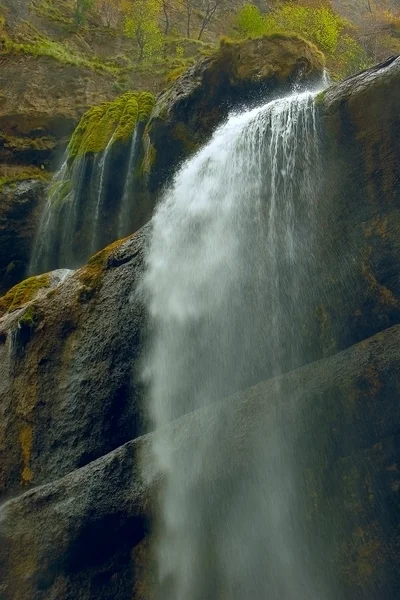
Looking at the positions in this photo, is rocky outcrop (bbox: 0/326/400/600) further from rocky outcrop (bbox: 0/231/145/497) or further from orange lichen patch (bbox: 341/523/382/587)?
rocky outcrop (bbox: 0/231/145/497)

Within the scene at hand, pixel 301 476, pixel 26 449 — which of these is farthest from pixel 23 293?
pixel 301 476

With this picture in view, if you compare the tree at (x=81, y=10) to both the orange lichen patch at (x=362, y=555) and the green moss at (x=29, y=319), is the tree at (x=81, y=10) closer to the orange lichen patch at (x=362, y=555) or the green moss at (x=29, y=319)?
the green moss at (x=29, y=319)

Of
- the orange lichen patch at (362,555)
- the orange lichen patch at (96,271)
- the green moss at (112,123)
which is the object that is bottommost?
the orange lichen patch at (362,555)

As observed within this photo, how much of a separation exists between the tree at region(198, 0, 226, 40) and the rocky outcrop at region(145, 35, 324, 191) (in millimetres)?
22081

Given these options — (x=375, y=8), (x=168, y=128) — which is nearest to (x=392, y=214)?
(x=168, y=128)

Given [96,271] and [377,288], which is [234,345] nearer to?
[377,288]

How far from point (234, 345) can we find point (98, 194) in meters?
8.18

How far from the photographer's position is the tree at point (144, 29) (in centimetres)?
3106

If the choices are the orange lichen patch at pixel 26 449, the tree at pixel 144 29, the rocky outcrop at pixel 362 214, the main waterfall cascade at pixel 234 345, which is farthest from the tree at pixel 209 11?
the orange lichen patch at pixel 26 449

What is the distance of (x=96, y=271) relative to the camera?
10977 mm

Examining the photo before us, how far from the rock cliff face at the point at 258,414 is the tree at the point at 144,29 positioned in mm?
24036

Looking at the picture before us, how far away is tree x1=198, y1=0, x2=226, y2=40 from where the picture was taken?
35.4 metres

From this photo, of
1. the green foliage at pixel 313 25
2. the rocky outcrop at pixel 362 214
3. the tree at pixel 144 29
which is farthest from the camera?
the tree at pixel 144 29

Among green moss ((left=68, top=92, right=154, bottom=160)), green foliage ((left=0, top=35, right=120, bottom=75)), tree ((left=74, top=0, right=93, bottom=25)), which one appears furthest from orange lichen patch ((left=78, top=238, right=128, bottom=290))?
tree ((left=74, top=0, right=93, bottom=25))
